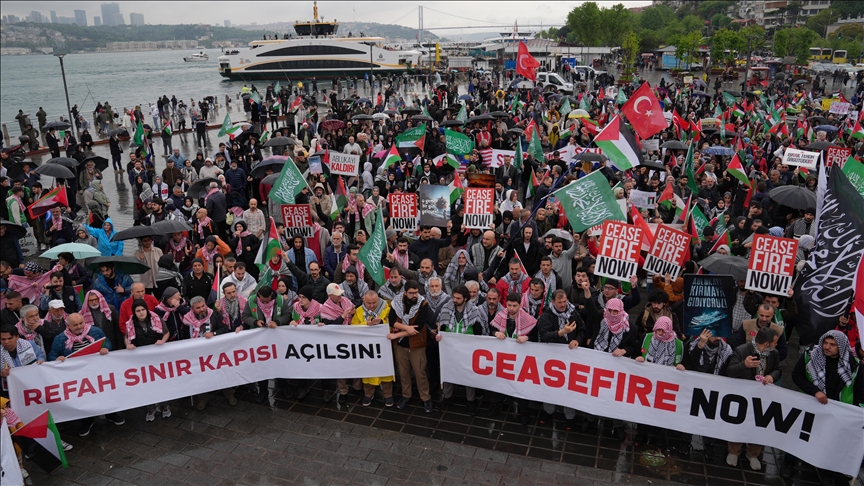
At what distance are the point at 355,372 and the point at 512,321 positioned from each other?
1995 millimetres

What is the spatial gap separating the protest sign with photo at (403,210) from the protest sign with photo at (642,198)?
4261 mm

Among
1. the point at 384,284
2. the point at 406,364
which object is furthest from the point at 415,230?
the point at 406,364

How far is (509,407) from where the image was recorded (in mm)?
7629

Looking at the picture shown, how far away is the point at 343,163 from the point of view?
46.1 feet

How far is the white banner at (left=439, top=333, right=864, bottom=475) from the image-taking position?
5992 millimetres

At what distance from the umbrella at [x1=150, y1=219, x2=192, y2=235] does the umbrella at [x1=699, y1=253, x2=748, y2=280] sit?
292 inches

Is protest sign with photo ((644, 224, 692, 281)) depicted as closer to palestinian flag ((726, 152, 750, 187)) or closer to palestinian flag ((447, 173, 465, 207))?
palestinian flag ((447, 173, 465, 207))

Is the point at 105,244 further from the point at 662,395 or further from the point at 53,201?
the point at 662,395

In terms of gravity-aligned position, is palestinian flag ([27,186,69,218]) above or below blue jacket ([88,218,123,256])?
above

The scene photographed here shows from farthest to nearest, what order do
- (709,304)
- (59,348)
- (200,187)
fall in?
(200,187) → (59,348) → (709,304)

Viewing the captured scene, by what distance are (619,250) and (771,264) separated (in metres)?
1.73

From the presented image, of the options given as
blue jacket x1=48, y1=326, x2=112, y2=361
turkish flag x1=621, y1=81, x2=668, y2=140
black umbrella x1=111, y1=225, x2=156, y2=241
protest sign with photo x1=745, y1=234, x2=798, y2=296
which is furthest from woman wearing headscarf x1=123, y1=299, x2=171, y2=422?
turkish flag x1=621, y1=81, x2=668, y2=140

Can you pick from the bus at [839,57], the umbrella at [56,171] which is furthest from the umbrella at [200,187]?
the bus at [839,57]

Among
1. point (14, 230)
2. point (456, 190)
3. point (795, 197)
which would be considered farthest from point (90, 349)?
point (795, 197)
